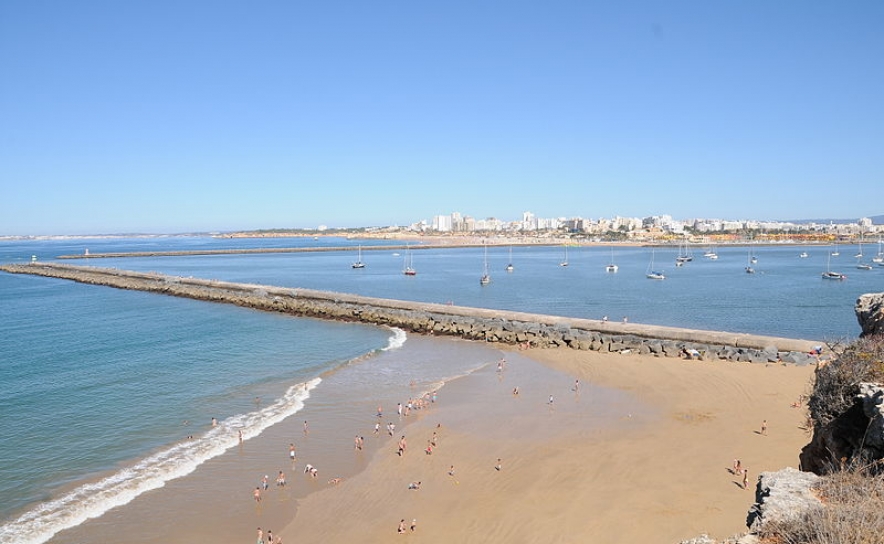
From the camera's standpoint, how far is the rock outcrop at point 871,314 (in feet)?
30.2

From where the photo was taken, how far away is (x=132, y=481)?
13.7m

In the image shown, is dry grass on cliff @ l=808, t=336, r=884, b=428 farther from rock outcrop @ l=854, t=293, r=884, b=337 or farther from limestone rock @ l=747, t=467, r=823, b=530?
rock outcrop @ l=854, t=293, r=884, b=337

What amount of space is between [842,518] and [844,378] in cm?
275

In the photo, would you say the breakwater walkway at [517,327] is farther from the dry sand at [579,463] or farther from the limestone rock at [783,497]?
the limestone rock at [783,497]

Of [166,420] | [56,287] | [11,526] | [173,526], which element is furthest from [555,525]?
[56,287]

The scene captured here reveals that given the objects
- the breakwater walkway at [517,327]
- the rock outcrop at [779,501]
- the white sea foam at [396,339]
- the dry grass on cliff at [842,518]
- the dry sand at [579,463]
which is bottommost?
the dry sand at [579,463]

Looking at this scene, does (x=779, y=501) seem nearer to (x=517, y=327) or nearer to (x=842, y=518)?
(x=842, y=518)

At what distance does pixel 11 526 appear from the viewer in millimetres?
11711

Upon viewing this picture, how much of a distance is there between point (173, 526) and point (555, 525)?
25.2 feet

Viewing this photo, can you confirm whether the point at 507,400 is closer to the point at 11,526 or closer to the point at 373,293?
the point at 11,526

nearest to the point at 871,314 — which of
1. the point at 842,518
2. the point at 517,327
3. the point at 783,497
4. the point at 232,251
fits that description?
the point at 783,497

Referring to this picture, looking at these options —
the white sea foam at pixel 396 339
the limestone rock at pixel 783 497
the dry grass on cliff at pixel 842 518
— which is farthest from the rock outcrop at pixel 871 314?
the white sea foam at pixel 396 339

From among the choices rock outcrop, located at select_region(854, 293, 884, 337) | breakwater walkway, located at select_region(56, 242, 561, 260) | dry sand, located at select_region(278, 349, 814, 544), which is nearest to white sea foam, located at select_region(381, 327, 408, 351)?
dry sand, located at select_region(278, 349, 814, 544)

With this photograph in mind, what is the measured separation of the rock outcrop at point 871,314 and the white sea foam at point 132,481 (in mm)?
14618
